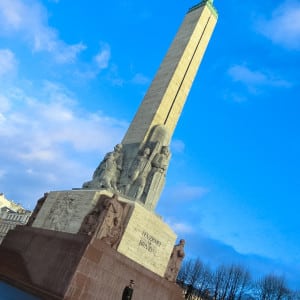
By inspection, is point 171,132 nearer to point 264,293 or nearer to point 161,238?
point 161,238

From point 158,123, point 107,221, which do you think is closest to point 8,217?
point 158,123

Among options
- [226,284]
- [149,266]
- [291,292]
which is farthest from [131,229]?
[291,292]

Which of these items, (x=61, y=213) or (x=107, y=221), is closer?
(x=107, y=221)

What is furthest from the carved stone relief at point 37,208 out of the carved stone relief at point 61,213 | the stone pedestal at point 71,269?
the stone pedestal at point 71,269

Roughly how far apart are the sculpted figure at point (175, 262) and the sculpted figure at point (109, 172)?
3666mm

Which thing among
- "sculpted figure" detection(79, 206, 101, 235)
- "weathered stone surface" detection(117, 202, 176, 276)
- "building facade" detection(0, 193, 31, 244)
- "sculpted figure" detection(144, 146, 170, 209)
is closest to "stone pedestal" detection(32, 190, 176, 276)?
"weathered stone surface" detection(117, 202, 176, 276)

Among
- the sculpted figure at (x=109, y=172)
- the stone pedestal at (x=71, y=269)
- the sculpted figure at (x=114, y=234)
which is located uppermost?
the sculpted figure at (x=109, y=172)

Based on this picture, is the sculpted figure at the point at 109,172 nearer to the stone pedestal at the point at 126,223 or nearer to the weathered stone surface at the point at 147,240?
the stone pedestal at the point at 126,223

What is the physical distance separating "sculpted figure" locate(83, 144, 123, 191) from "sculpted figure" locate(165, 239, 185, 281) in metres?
3.67

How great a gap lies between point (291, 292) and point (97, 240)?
38549mm

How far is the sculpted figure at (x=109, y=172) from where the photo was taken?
14038 mm

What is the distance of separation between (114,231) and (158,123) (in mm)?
6218

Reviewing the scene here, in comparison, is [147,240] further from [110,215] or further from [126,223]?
[110,215]

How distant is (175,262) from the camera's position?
47.4 ft
